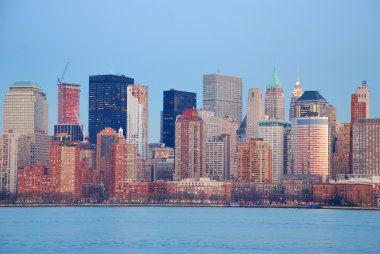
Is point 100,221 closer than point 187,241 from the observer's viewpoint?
No

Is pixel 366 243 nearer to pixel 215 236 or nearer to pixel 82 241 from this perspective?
pixel 215 236

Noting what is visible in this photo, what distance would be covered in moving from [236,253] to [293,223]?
5319 cm

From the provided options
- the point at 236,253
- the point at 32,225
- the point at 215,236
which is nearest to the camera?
the point at 236,253

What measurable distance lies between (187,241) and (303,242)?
12.0 meters

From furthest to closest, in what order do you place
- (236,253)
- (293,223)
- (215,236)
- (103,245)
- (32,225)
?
(293,223), (32,225), (215,236), (103,245), (236,253)

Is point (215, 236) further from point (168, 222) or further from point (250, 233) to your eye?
point (168, 222)

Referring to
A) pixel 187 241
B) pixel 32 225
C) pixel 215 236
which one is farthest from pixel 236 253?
pixel 32 225

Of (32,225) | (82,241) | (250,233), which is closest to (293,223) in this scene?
(250,233)

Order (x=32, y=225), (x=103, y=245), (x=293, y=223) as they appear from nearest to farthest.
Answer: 1. (x=103, y=245)
2. (x=32, y=225)
3. (x=293, y=223)

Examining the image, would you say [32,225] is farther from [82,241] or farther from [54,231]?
[82,241]

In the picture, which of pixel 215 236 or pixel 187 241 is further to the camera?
pixel 215 236

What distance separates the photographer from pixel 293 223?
14625 centimetres

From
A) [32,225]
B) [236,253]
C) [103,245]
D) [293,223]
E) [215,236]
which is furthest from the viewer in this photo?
[293,223]

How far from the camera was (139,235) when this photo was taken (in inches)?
4540
